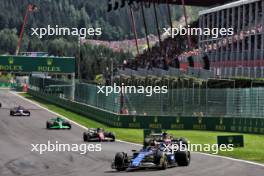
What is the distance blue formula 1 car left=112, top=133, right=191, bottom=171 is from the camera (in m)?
18.9

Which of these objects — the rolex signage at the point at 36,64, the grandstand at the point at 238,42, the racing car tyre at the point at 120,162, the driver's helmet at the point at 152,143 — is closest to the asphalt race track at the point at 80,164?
the racing car tyre at the point at 120,162

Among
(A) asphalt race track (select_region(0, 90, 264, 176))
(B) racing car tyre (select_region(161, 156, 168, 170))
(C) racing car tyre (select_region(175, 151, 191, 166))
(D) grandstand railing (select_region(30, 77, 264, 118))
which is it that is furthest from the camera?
(D) grandstand railing (select_region(30, 77, 264, 118))

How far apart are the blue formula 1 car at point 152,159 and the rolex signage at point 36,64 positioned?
188ft

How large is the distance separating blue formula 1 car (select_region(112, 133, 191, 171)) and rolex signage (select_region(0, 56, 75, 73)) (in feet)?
188

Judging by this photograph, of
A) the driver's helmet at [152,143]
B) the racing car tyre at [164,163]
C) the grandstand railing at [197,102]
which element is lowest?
the racing car tyre at [164,163]

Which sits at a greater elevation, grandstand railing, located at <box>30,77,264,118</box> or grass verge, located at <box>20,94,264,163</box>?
grandstand railing, located at <box>30,77,264,118</box>

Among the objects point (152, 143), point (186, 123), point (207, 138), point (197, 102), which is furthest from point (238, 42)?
point (152, 143)

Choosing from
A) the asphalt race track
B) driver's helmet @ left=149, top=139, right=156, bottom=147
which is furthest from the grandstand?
driver's helmet @ left=149, top=139, right=156, bottom=147

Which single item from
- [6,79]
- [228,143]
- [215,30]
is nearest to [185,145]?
[228,143]

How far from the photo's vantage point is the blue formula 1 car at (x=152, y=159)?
1886 cm

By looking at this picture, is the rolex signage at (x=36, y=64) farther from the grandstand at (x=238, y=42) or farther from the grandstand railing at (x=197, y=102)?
the grandstand railing at (x=197, y=102)

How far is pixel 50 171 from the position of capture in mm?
18438

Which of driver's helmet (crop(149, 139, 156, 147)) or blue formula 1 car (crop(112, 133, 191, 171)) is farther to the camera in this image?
driver's helmet (crop(149, 139, 156, 147))

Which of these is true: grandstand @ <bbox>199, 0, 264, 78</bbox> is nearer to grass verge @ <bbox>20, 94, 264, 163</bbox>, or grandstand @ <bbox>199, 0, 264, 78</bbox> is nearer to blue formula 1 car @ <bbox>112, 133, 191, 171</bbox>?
grass verge @ <bbox>20, 94, 264, 163</bbox>
